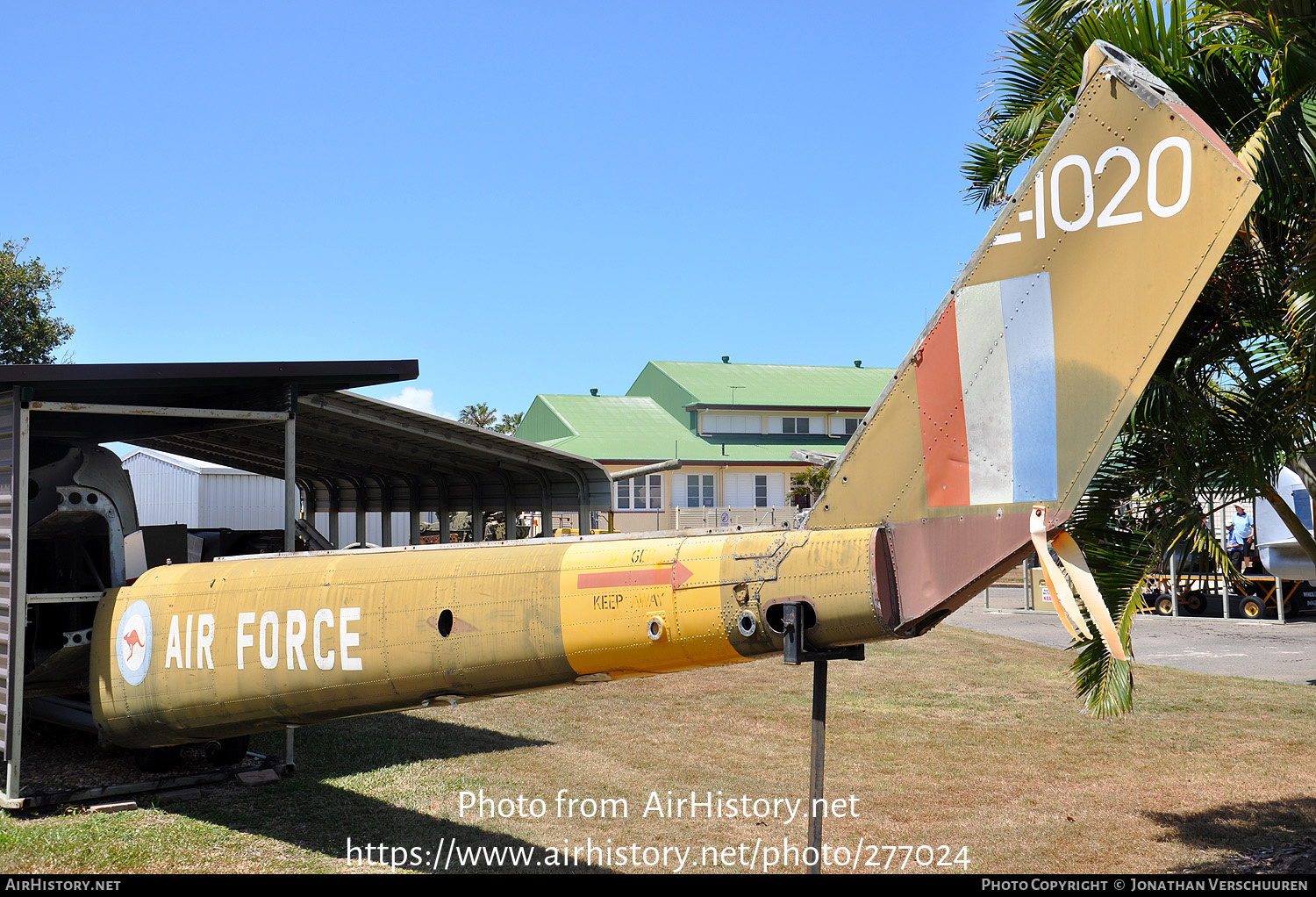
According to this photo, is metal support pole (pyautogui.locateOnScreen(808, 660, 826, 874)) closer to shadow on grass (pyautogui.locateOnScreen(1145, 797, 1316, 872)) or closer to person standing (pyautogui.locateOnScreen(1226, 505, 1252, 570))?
shadow on grass (pyautogui.locateOnScreen(1145, 797, 1316, 872))

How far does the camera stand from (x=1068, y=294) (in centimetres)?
483

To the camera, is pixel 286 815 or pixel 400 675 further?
pixel 286 815

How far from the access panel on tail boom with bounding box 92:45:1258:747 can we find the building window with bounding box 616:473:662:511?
42.4m

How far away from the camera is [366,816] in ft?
29.5

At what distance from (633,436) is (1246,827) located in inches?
1778

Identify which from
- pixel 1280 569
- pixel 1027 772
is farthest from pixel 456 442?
pixel 1280 569

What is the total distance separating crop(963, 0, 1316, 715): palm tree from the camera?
7.18 m

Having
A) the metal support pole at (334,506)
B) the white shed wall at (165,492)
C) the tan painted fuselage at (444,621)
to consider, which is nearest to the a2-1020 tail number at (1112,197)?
the tan painted fuselage at (444,621)

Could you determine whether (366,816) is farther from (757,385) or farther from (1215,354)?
(757,385)

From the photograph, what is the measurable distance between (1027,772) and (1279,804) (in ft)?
7.48

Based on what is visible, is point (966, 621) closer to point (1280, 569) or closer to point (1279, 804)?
point (1280, 569)

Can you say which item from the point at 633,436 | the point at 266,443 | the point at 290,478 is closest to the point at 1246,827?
the point at 290,478

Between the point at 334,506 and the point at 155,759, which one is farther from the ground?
the point at 334,506

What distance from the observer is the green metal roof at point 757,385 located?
2199 inches
